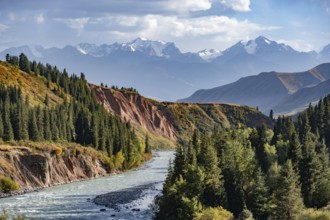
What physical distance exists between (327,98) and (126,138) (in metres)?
74.9

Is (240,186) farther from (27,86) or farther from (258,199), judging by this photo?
(27,86)

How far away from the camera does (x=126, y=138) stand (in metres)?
174

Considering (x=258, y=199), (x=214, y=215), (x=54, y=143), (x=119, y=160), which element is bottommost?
(x=258, y=199)

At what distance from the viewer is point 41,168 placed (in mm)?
116688

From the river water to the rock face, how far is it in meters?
4.00

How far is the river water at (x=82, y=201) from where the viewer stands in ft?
265

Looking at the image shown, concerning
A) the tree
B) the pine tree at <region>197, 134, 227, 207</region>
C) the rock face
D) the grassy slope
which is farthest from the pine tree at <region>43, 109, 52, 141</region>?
the tree

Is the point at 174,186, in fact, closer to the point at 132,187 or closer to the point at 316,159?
the point at 316,159

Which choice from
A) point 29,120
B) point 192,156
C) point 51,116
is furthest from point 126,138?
point 192,156

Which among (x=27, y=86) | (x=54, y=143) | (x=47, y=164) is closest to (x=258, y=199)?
(x=47, y=164)

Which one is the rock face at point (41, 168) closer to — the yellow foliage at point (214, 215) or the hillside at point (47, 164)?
the hillside at point (47, 164)

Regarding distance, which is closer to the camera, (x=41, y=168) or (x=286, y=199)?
(x=286, y=199)

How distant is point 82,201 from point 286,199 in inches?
1753

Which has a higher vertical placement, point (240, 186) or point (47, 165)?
point (47, 165)
